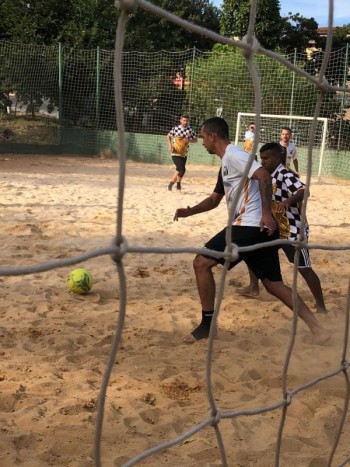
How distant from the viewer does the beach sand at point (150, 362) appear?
9.09 ft

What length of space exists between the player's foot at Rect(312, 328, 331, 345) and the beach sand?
2.2 inches

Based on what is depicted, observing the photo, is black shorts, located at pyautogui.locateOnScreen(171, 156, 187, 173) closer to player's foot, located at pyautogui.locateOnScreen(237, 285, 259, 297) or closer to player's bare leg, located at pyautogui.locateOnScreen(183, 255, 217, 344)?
player's foot, located at pyautogui.locateOnScreen(237, 285, 259, 297)

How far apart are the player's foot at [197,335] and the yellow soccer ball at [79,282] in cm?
113

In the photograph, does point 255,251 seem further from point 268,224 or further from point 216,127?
point 216,127

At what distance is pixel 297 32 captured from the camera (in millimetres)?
25250

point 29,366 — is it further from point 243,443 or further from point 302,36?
point 302,36

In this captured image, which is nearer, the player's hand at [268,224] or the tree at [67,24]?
the player's hand at [268,224]

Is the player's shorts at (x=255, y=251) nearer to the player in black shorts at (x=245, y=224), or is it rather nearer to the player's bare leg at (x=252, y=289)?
the player in black shorts at (x=245, y=224)

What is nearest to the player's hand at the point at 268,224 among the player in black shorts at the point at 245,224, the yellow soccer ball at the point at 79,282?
the player in black shorts at the point at 245,224

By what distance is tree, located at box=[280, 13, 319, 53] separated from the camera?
989 inches

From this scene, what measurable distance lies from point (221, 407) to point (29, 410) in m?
0.94

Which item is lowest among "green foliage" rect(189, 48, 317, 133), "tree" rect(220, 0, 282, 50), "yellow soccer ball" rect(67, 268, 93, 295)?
"yellow soccer ball" rect(67, 268, 93, 295)

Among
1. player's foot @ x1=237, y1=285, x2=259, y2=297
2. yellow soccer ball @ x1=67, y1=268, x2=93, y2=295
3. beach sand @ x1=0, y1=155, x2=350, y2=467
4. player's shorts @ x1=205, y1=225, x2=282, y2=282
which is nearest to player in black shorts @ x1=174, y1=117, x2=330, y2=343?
player's shorts @ x1=205, y1=225, x2=282, y2=282

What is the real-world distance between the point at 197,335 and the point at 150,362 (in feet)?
1.66
